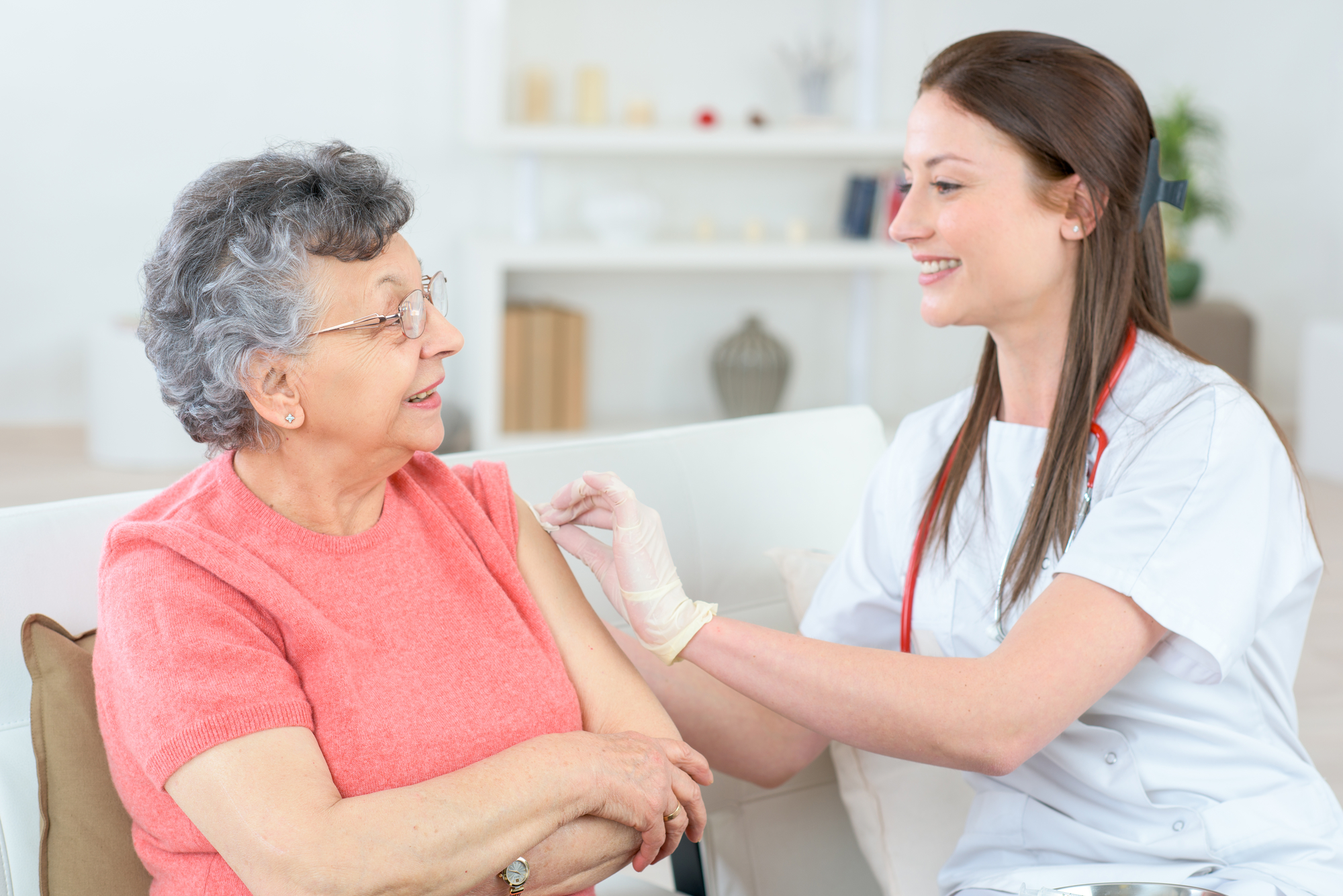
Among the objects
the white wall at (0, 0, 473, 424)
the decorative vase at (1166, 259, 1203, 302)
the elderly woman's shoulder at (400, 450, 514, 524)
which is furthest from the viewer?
the decorative vase at (1166, 259, 1203, 302)

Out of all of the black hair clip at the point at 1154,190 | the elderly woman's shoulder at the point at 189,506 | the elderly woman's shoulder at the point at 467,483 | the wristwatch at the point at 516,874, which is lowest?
the wristwatch at the point at 516,874

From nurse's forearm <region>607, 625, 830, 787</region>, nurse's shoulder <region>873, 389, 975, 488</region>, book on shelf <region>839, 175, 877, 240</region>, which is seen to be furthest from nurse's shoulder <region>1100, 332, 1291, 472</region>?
book on shelf <region>839, 175, 877, 240</region>

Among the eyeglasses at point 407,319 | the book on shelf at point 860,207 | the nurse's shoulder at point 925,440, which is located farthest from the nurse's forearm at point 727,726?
the book on shelf at point 860,207

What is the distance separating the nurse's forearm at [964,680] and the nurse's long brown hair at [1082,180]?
149mm

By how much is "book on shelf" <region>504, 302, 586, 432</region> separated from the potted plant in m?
2.20

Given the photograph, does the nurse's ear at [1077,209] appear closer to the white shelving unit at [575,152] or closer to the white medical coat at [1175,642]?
the white medical coat at [1175,642]

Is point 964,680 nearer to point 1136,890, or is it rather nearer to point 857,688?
point 857,688

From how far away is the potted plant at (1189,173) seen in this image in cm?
456

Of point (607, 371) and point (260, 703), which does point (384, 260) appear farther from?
point (607, 371)

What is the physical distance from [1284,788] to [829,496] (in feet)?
2.47

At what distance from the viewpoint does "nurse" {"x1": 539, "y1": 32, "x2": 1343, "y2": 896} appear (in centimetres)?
116

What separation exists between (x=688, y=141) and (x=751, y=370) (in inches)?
34.0

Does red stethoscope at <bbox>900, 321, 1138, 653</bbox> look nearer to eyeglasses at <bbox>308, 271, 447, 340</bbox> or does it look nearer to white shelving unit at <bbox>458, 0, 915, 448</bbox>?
eyeglasses at <bbox>308, 271, 447, 340</bbox>

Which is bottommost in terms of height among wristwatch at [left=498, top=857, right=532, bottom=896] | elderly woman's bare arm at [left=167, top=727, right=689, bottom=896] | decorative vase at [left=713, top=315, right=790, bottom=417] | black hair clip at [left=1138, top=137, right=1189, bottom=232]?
decorative vase at [left=713, top=315, right=790, bottom=417]
